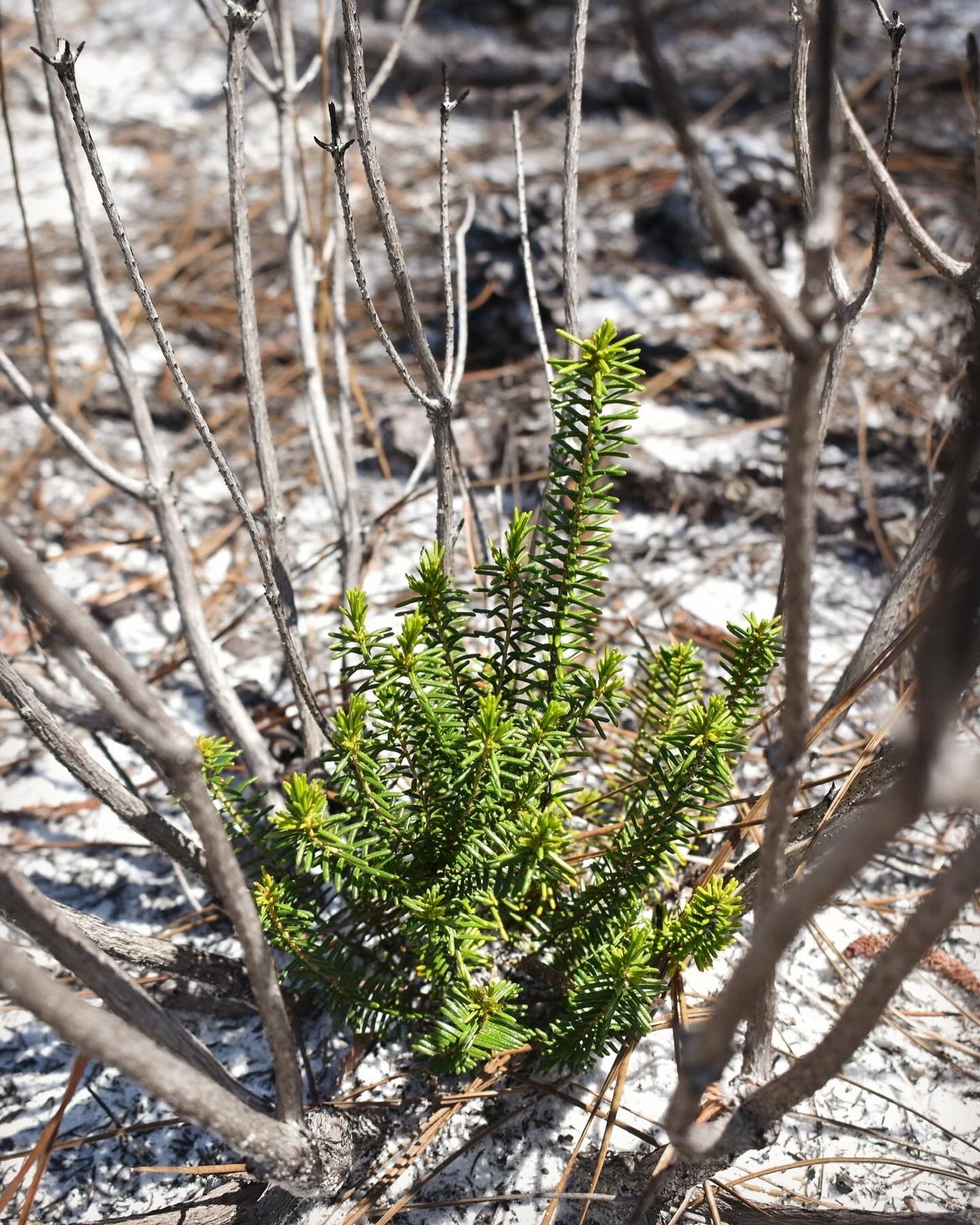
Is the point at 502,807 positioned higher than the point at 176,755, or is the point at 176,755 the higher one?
the point at 502,807

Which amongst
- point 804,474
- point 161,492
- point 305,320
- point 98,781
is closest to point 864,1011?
point 804,474

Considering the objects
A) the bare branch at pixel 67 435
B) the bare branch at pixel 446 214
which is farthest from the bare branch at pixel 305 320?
the bare branch at pixel 446 214

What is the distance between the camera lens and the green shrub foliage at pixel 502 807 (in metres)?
1.09

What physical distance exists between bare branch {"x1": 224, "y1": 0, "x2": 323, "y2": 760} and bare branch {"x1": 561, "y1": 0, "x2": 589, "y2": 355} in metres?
0.45

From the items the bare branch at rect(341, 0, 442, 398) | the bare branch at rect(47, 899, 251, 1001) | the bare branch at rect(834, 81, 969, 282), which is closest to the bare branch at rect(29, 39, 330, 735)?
the bare branch at rect(341, 0, 442, 398)

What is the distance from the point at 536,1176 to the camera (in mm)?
1304

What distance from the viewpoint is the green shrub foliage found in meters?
1.09

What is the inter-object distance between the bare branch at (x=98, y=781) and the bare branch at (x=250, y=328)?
0.25m

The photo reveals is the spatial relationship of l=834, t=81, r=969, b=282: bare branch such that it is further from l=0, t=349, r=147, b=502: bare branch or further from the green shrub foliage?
l=0, t=349, r=147, b=502: bare branch

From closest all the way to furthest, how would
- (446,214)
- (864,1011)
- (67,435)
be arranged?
1. (864,1011)
2. (446,214)
3. (67,435)

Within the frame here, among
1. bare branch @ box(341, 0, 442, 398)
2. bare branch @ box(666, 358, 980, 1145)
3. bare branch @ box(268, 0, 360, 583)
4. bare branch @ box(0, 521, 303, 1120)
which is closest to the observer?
bare branch @ box(666, 358, 980, 1145)

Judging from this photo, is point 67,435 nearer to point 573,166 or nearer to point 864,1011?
point 573,166

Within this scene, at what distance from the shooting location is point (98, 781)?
1.36 meters

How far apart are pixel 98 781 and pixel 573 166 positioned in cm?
117
